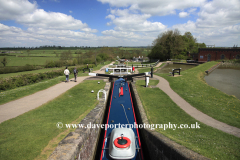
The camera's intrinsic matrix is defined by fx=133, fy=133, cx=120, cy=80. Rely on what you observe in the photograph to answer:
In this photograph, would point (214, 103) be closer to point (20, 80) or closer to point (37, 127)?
point (37, 127)

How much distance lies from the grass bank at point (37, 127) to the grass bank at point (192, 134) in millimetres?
4718

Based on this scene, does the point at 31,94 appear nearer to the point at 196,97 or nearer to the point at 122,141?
the point at 122,141

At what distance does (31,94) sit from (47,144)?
8948mm

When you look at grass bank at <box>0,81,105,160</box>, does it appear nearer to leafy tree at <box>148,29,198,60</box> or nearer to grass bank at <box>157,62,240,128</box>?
grass bank at <box>157,62,240,128</box>

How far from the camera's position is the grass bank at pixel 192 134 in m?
5.11

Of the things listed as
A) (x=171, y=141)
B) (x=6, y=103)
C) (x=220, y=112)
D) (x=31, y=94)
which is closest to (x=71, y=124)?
(x=171, y=141)

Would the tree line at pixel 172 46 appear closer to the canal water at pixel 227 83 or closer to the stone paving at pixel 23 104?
the canal water at pixel 227 83

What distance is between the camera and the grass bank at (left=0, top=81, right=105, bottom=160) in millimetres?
5105

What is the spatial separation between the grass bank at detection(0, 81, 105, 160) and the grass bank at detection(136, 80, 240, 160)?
4.72 m

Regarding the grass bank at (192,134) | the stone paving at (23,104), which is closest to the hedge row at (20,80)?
the stone paving at (23,104)

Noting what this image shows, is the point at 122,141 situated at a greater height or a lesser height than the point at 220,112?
lesser

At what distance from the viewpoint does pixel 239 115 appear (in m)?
8.47

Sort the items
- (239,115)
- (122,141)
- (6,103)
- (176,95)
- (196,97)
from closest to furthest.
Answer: (122,141)
(239,115)
(6,103)
(196,97)
(176,95)

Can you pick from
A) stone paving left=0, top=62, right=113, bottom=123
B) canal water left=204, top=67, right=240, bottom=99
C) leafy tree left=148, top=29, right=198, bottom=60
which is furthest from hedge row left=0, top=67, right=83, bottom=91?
leafy tree left=148, top=29, right=198, bottom=60
